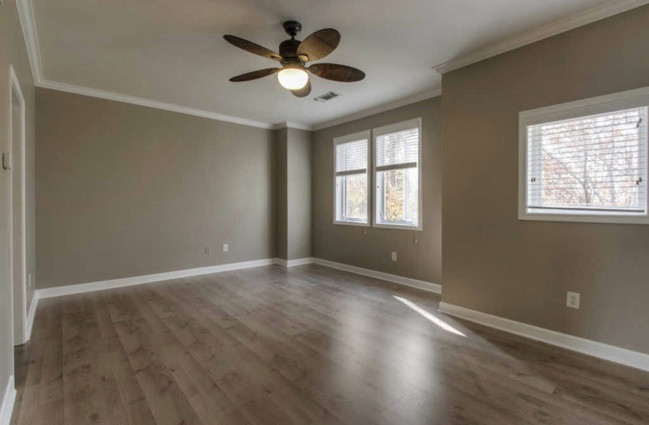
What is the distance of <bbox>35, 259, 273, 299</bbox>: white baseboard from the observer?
3975 millimetres

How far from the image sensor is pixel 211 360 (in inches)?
95.4

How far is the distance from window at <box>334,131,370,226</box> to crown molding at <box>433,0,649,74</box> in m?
2.10

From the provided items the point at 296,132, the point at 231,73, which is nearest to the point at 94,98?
the point at 231,73

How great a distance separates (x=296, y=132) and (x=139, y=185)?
276cm

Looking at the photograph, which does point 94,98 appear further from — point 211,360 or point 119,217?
point 211,360

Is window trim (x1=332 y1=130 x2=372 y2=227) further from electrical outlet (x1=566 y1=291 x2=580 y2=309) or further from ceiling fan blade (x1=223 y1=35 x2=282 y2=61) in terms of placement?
electrical outlet (x1=566 y1=291 x2=580 y2=309)

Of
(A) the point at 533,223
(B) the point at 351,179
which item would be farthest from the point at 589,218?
(B) the point at 351,179

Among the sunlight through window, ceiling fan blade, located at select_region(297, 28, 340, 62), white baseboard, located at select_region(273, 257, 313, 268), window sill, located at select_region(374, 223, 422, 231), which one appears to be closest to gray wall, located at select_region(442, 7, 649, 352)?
the sunlight through window

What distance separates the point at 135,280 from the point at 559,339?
501cm

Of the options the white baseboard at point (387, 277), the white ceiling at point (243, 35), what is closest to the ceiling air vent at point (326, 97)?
the white ceiling at point (243, 35)

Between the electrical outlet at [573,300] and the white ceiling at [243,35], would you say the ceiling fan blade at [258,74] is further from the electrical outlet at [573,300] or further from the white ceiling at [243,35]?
the electrical outlet at [573,300]

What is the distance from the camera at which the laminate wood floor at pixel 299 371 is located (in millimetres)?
1819

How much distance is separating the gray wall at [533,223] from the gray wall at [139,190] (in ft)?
11.6

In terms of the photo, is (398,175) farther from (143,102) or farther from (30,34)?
(30,34)
